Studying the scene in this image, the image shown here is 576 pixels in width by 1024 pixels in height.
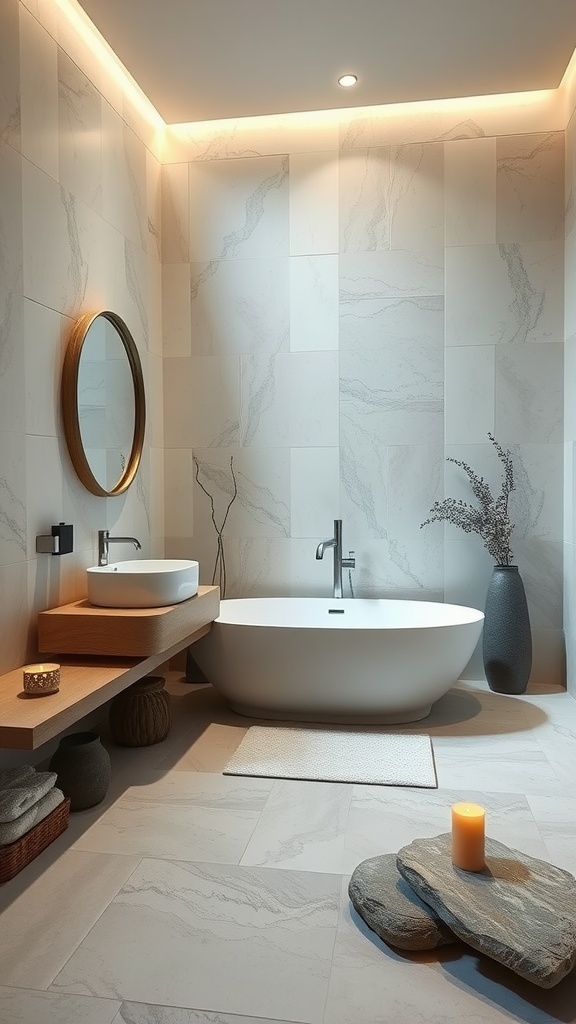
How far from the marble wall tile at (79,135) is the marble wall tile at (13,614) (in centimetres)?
152

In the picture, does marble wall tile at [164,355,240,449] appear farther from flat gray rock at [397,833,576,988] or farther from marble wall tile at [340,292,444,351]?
flat gray rock at [397,833,576,988]

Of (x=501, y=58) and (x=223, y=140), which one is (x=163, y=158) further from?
(x=501, y=58)

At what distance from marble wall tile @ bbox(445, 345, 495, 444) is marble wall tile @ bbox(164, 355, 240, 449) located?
116 cm

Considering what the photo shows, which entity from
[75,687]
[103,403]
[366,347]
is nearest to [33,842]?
[75,687]

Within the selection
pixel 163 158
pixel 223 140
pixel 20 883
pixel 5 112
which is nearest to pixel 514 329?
pixel 223 140

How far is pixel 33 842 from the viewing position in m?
2.19

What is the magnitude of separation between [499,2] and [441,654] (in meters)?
2.70

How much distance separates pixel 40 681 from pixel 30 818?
38 centimetres

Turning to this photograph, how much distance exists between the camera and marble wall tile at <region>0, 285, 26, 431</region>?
8.53 feet

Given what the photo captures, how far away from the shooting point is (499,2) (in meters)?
3.09

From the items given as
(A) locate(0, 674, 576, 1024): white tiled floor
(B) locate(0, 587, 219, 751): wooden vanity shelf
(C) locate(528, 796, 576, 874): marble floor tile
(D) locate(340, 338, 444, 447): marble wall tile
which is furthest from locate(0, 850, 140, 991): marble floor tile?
(D) locate(340, 338, 444, 447): marble wall tile

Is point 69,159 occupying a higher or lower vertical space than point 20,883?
higher

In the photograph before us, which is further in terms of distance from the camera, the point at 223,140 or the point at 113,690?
the point at 223,140

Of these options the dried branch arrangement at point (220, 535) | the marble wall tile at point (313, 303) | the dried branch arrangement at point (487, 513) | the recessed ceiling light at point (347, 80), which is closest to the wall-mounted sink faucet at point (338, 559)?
the dried branch arrangement at point (487, 513)
